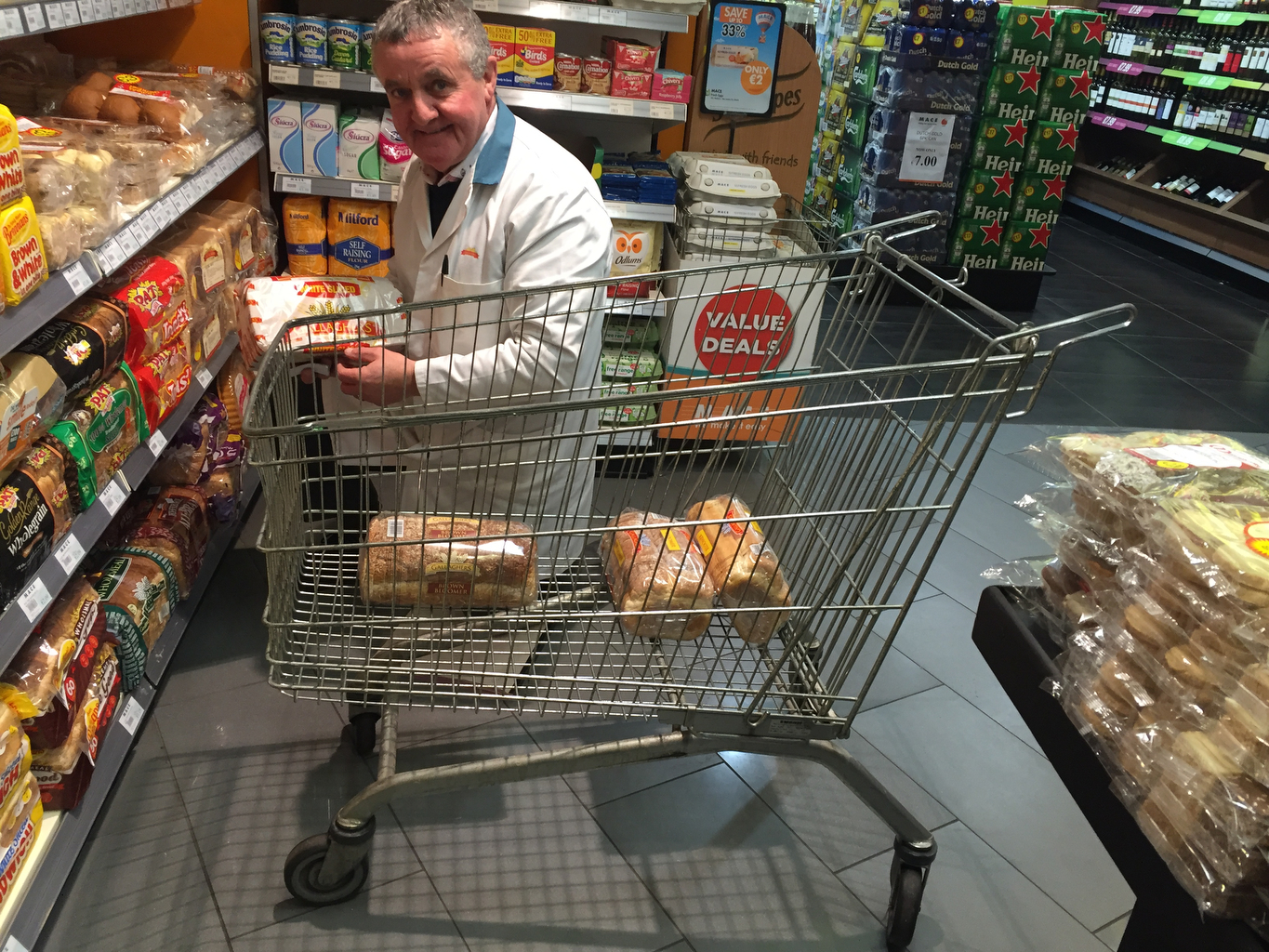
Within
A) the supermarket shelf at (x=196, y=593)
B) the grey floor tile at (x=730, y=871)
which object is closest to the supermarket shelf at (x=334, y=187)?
the supermarket shelf at (x=196, y=593)

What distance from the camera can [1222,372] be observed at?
576 cm

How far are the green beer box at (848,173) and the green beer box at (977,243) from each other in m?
0.78

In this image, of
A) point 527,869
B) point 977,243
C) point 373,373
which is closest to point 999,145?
point 977,243

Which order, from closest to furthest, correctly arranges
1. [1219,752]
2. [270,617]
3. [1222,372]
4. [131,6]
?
[1219,752], [270,617], [131,6], [1222,372]

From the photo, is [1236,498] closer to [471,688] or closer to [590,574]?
[590,574]

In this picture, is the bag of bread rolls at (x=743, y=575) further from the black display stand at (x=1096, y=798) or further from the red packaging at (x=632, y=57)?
the red packaging at (x=632, y=57)

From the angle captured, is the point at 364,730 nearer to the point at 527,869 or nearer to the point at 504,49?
the point at 527,869

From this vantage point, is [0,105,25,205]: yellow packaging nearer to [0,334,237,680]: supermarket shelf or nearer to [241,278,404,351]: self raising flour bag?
[241,278,404,351]: self raising flour bag

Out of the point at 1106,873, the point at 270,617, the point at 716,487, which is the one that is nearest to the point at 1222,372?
the point at 716,487

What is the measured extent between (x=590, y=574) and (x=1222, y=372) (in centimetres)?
540

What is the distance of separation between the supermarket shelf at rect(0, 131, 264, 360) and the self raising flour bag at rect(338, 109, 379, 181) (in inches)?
18.0

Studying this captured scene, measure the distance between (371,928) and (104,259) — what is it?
4.78ft

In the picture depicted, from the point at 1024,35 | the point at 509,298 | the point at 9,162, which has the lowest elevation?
the point at 509,298

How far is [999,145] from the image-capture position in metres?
6.34
